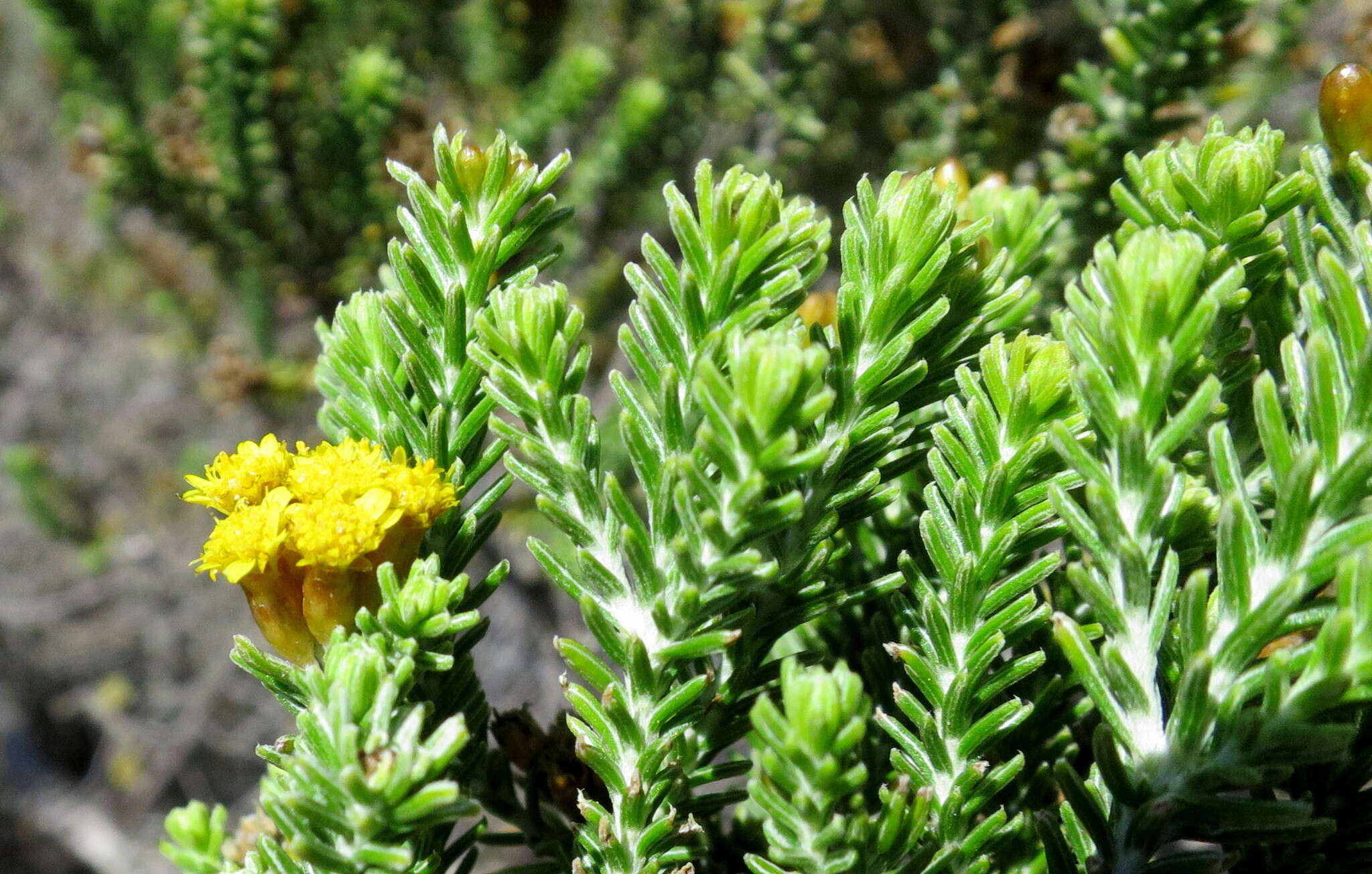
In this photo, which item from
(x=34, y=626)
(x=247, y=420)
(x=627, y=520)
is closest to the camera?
(x=627, y=520)

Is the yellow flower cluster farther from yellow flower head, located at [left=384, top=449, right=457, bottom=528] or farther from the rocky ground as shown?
the rocky ground

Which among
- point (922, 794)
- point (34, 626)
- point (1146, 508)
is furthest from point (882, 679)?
point (34, 626)

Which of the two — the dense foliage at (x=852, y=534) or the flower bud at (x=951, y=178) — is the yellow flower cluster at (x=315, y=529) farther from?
the flower bud at (x=951, y=178)

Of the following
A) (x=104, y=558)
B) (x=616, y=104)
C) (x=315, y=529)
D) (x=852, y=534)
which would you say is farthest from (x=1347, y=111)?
(x=104, y=558)

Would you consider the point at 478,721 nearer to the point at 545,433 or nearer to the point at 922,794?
the point at 545,433

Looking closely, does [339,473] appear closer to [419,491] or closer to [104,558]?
[419,491]

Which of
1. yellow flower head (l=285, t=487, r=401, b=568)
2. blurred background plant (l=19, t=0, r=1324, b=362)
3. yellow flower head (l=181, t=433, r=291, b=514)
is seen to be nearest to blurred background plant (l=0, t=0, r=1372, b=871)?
blurred background plant (l=19, t=0, r=1324, b=362)

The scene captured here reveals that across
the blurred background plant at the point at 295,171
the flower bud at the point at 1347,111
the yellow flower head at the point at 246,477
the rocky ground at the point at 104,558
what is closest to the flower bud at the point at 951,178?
the blurred background plant at the point at 295,171
